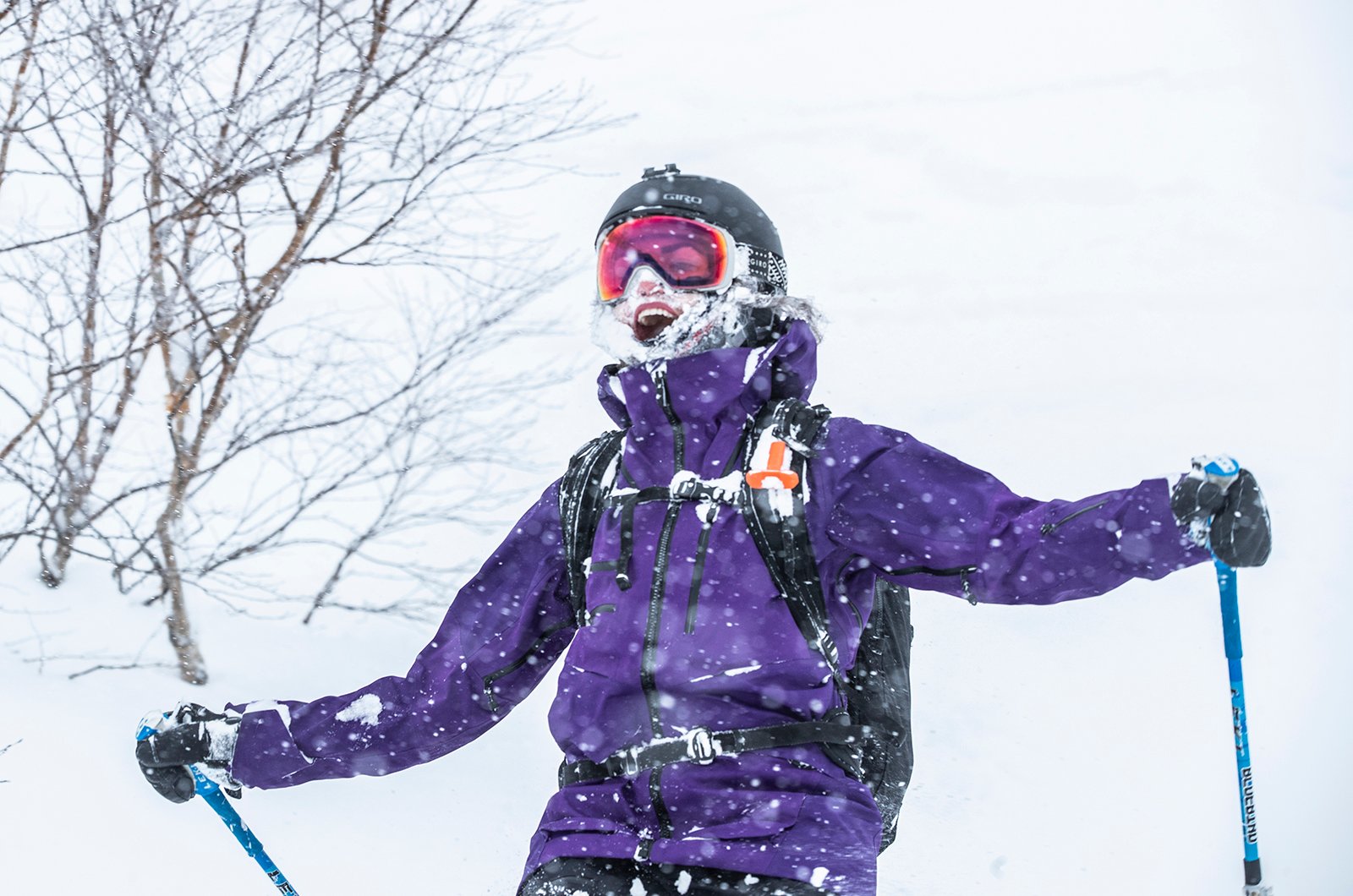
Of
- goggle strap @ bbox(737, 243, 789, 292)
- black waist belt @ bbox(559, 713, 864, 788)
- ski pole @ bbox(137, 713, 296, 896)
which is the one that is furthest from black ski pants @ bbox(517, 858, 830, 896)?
goggle strap @ bbox(737, 243, 789, 292)

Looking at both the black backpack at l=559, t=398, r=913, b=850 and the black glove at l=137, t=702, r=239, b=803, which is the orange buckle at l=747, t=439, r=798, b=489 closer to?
the black backpack at l=559, t=398, r=913, b=850

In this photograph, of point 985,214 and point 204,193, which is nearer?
point 204,193

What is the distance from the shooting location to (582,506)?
8.82 ft

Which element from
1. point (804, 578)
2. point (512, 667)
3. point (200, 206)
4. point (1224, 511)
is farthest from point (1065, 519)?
point (200, 206)

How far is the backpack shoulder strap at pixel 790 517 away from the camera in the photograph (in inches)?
94.7

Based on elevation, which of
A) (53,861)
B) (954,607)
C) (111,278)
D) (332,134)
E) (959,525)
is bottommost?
(53,861)

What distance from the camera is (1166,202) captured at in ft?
29.9

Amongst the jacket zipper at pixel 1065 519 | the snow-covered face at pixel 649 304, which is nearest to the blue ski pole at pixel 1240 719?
the jacket zipper at pixel 1065 519

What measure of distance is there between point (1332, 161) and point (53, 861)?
9.59 meters

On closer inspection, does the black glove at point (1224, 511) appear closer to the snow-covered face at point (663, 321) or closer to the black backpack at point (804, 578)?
the black backpack at point (804, 578)

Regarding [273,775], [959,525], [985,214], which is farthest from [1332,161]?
[273,775]

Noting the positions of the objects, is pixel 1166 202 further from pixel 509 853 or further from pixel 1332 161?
pixel 509 853

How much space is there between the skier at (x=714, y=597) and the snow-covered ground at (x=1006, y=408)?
1706 mm

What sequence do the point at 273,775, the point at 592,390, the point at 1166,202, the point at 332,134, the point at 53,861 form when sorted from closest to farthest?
the point at 273,775
the point at 53,861
the point at 332,134
the point at 592,390
the point at 1166,202
